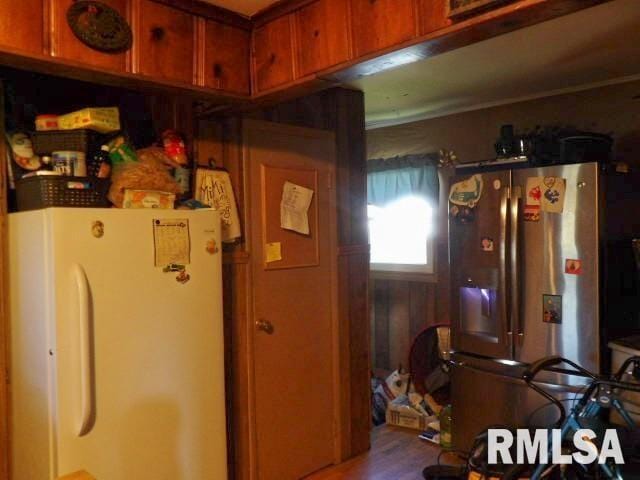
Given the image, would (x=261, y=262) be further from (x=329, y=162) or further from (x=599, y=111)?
(x=599, y=111)

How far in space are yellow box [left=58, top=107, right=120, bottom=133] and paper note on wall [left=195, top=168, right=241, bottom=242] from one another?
1.82ft

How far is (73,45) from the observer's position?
1.64m

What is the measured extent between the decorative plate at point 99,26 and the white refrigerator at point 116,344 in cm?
57

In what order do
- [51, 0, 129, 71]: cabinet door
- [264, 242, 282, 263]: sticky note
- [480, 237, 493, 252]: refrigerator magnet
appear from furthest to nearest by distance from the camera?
[480, 237, 493, 252]: refrigerator magnet
[264, 242, 282, 263]: sticky note
[51, 0, 129, 71]: cabinet door

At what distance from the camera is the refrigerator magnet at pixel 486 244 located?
9.32 feet

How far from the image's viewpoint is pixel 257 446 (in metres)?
2.66

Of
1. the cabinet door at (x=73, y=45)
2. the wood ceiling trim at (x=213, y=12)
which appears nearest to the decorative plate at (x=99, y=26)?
the cabinet door at (x=73, y=45)

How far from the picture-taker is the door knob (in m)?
2.66

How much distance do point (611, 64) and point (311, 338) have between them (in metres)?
2.32

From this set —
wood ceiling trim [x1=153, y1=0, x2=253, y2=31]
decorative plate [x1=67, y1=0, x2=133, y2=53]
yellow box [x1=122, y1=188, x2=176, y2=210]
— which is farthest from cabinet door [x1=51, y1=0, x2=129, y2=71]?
yellow box [x1=122, y1=188, x2=176, y2=210]

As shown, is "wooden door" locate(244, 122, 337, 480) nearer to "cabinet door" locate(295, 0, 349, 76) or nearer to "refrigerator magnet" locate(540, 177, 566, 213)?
"cabinet door" locate(295, 0, 349, 76)

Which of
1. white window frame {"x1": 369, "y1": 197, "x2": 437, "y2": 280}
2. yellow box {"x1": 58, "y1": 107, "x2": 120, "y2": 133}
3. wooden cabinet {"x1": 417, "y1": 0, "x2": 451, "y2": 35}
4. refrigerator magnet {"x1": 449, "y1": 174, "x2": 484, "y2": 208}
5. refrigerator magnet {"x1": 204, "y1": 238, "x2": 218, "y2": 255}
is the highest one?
wooden cabinet {"x1": 417, "y1": 0, "x2": 451, "y2": 35}

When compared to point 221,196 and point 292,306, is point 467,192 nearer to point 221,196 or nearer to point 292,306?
point 292,306

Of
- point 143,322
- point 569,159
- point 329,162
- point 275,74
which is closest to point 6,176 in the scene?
point 143,322
